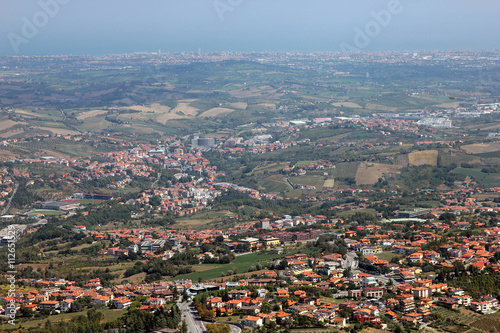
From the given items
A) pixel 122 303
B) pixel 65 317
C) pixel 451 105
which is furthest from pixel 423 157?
pixel 65 317

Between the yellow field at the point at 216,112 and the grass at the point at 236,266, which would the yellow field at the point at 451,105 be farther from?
the grass at the point at 236,266

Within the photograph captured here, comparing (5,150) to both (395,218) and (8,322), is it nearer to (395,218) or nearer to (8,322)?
(395,218)

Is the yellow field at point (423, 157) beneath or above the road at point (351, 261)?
beneath

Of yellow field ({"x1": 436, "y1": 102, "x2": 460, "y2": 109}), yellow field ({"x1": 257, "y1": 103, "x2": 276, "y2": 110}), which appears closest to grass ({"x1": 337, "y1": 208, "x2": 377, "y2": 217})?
yellow field ({"x1": 436, "y1": 102, "x2": 460, "y2": 109})

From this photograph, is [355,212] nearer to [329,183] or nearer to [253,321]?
[329,183]

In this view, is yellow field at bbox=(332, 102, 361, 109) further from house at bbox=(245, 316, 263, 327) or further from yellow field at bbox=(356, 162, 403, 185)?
house at bbox=(245, 316, 263, 327)

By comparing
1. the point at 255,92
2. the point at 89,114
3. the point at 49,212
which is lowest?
the point at 49,212

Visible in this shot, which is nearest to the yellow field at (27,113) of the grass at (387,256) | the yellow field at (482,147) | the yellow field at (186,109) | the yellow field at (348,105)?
the yellow field at (186,109)
